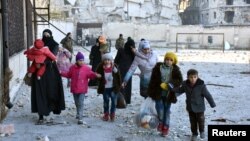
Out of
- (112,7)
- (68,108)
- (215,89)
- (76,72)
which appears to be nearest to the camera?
(76,72)

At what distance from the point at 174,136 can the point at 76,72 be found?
2046mm

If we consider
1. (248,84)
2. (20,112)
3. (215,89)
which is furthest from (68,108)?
(248,84)

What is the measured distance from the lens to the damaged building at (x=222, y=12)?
5409 centimetres

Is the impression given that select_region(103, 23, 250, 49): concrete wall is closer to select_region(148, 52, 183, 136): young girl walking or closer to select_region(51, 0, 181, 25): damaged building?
select_region(51, 0, 181, 25): damaged building

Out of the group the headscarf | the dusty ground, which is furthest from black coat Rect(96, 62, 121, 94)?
the headscarf

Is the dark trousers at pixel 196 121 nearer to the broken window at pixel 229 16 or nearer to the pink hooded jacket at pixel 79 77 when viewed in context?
the pink hooded jacket at pixel 79 77

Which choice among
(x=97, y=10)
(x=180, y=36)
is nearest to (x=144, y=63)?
(x=180, y=36)

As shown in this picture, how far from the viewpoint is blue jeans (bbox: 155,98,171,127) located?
21.6 feet

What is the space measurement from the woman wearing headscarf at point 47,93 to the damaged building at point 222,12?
46.8 metres

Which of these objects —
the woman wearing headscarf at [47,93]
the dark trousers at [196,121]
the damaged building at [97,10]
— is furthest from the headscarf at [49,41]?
the damaged building at [97,10]

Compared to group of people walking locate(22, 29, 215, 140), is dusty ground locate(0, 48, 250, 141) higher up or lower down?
lower down

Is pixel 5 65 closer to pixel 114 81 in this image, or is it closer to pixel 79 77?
pixel 79 77

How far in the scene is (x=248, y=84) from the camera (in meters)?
13.8

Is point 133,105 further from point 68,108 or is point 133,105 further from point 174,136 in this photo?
point 174,136
